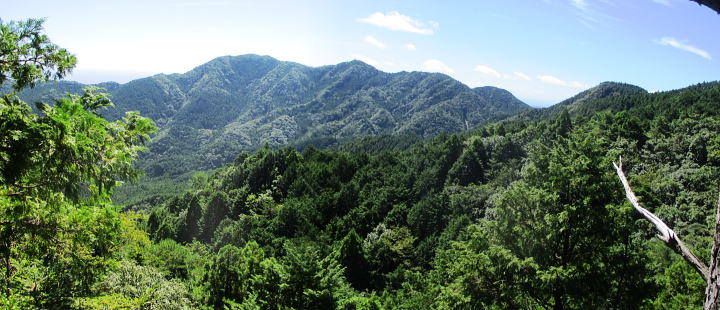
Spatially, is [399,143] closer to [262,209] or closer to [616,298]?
[262,209]

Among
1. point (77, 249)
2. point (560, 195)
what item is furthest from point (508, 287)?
point (77, 249)

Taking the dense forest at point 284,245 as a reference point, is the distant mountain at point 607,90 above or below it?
above

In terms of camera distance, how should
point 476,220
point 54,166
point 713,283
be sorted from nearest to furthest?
point 713,283 → point 54,166 → point 476,220

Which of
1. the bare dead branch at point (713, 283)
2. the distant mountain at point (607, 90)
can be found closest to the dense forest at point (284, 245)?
the bare dead branch at point (713, 283)

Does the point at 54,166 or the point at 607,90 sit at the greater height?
the point at 607,90

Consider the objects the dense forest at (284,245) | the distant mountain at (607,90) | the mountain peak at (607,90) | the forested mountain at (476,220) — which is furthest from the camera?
the mountain peak at (607,90)

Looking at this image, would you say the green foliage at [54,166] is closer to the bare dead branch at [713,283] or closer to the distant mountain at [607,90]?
the bare dead branch at [713,283]

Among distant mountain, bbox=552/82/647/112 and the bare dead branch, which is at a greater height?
distant mountain, bbox=552/82/647/112

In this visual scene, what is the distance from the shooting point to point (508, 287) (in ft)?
41.9

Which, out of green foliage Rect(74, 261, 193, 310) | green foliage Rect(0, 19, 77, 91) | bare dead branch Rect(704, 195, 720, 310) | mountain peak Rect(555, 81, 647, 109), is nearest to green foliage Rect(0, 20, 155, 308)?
green foliage Rect(0, 19, 77, 91)

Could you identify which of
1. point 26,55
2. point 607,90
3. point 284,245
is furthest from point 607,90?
point 26,55

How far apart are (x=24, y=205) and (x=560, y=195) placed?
46.2 ft

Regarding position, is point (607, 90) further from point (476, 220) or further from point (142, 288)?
point (142, 288)

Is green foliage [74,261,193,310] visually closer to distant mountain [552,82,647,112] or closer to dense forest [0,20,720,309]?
dense forest [0,20,720,309]
